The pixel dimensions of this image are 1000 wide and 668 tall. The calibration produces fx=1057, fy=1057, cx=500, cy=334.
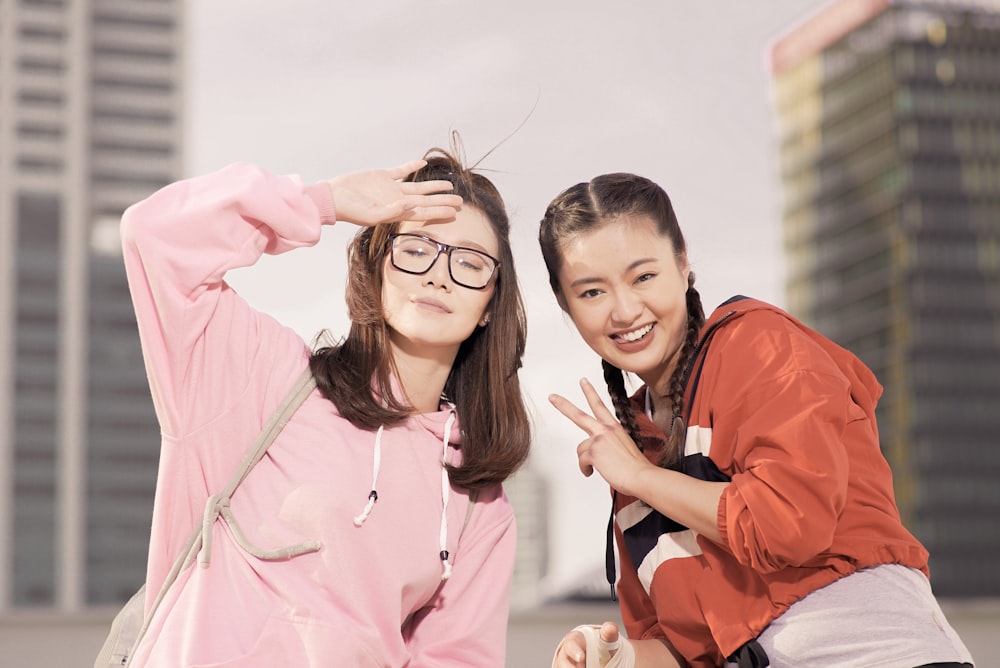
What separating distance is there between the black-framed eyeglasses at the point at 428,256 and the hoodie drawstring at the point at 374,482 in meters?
0.27

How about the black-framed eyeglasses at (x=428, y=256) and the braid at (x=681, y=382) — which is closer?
the braid at (x=681, y=382)

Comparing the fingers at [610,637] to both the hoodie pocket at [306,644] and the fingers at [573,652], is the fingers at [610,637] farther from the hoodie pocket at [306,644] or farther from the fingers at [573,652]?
the hoodie pocket at [306,644]

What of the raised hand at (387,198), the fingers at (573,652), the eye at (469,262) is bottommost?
the fingers at (573,652)

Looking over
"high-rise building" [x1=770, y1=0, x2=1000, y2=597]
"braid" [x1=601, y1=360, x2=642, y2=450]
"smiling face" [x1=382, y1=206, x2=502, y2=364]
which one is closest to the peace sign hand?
"braid" [x1=601, y1=360, x2=642, y2=450]

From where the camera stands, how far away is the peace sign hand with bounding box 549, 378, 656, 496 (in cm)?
155

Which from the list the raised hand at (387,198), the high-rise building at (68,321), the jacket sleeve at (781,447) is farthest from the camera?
the high-rise building at (68,321)

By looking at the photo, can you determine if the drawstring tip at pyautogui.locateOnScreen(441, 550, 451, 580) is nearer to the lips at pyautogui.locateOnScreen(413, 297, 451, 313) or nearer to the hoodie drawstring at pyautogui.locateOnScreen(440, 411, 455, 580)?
the hoodie drawstring at pyautogui.locateOnScreen(440, 411, 455, 580)

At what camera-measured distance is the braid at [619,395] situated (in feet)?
5.85

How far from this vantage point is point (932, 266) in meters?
50.0

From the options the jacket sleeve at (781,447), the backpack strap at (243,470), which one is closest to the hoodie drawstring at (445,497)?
the backpack strap at (243,470)

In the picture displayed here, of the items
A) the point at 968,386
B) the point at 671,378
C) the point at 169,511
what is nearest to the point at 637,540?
the point at 671,378

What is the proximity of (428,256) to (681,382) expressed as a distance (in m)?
0.45

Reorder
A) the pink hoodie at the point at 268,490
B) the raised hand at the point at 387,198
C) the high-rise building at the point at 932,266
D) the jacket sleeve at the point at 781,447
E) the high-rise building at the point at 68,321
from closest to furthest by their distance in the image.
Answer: the jacket sleeve at the point at 781,447
the pink hoodie at the point at 268,490
the raised hand at the point at 387,198
the high-rise building at the point at 932,266
the high-rise building at the point at 68,321

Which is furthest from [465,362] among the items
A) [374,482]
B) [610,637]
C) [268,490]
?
[610,637]
